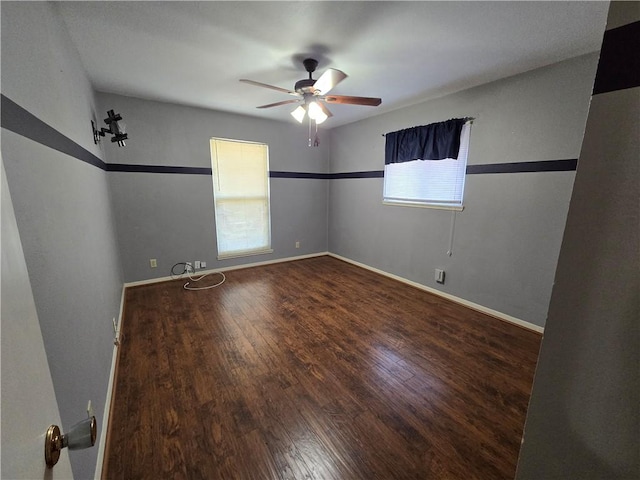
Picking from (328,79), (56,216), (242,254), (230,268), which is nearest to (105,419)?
(56,216)

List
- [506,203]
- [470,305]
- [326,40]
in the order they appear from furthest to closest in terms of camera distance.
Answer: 1. [470,305]
2. [506,203]
3. [326,40]

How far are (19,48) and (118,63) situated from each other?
5.72 feet

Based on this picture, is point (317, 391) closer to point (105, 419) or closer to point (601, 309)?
point (105, 419)

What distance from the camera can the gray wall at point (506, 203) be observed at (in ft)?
7.47

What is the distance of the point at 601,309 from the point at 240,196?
4.22 meters

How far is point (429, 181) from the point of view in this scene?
11.1 feet

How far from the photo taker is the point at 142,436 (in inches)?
57.3

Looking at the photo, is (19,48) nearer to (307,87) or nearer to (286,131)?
(307,87)

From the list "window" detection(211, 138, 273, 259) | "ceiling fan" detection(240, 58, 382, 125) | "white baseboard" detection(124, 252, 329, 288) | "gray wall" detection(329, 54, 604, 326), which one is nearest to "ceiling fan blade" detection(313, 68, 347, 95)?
"ceiling fan" detection(240, 58, 382, 125)

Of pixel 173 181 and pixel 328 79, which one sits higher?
pixel 328 79

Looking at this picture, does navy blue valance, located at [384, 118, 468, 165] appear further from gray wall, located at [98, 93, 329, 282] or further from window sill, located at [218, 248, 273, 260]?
window sill, located at [218, 248, 273, 260]

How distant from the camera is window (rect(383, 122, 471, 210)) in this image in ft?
10.0

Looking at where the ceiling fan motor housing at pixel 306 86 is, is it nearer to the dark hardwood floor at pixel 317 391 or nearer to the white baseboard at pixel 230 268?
the dark hardwood floor at pixel 317 391

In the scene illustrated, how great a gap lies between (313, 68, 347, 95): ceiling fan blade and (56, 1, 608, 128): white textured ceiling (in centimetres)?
23
